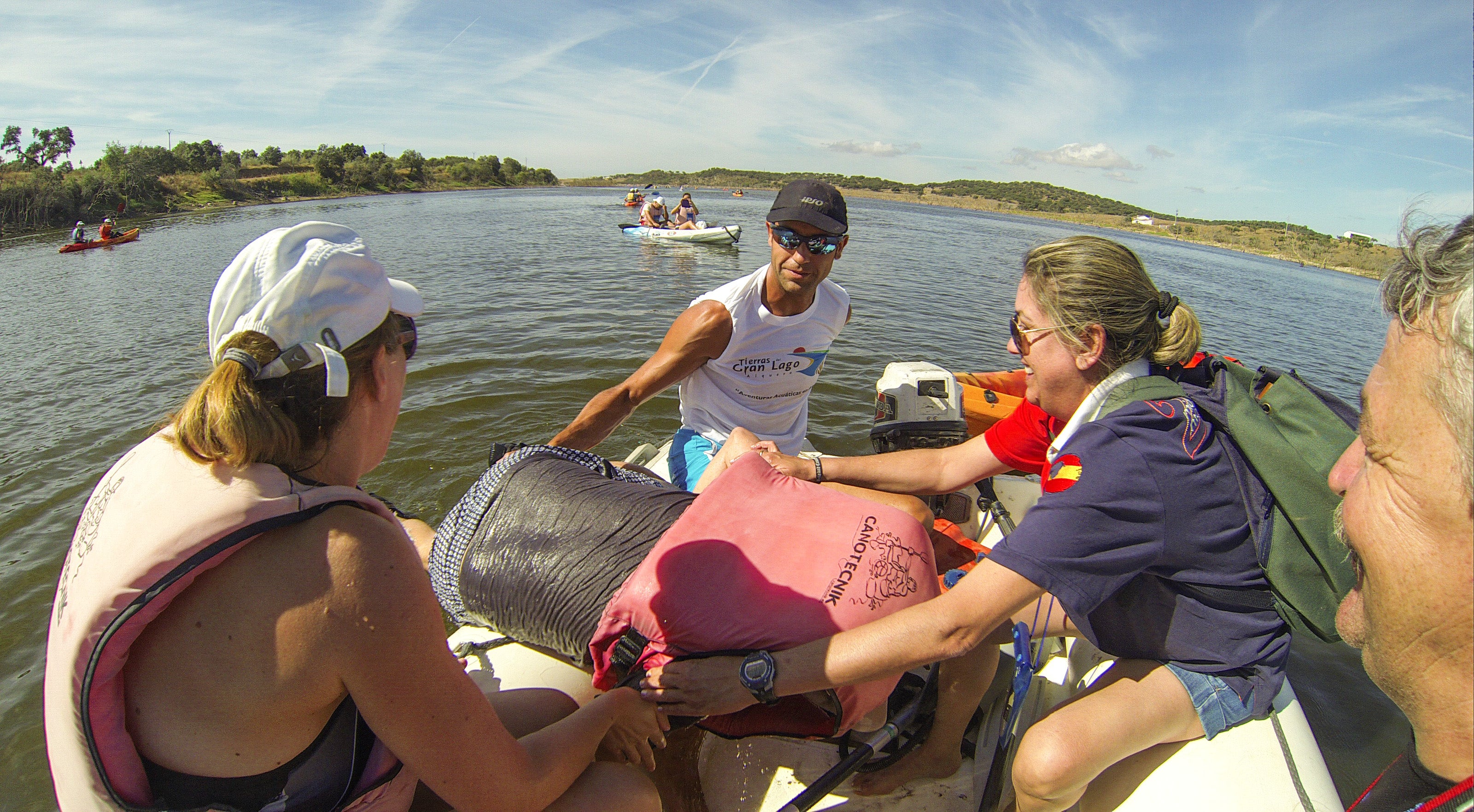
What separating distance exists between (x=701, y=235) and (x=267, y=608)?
21.9 meters

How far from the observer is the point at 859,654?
5.91 feet

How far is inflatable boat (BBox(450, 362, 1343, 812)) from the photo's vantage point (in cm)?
177

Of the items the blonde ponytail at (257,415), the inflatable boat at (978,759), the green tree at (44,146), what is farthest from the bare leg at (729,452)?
the green tree at (44,146)

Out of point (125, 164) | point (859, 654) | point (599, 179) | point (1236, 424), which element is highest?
point (599, 179)

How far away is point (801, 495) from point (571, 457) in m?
0.97

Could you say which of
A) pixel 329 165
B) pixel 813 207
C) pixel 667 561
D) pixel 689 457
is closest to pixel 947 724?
pixel 667 561

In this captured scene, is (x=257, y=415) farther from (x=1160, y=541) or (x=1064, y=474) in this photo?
(x=1160, y=541)

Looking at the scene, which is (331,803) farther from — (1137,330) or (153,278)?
(153,278)

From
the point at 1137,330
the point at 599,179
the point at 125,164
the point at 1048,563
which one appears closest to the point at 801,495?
the point at 1048,563

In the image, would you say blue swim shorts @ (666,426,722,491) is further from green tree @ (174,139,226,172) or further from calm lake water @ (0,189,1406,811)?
green tree @ (174,139,226,172)

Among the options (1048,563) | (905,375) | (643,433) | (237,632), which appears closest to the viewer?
(237,632)

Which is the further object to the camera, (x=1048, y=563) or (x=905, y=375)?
(x=905, y=375)

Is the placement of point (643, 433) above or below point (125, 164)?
below

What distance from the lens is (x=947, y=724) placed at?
2.29 meters
